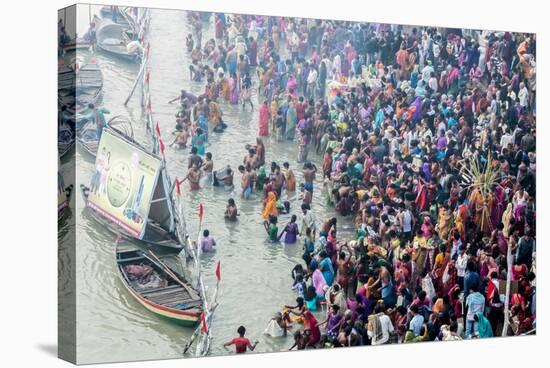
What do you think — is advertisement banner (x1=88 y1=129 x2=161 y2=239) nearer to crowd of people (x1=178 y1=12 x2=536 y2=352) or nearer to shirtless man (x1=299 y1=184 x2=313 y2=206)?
crowd of people (x1=178 y1=12 x2=536 y2=352)

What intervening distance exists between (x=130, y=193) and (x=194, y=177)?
81 centimetres

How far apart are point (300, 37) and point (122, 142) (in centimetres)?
267

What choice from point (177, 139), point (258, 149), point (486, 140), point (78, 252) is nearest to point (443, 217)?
point (486, 140)

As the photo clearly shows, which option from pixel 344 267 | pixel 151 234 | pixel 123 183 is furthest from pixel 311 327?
pixel 123 183

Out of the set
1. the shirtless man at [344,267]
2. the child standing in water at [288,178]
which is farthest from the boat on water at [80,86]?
the shirtless man at [344,267]

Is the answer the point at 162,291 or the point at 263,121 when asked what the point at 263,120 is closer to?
the point at 263,121

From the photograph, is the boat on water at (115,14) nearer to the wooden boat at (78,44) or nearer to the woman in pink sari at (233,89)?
the wooden boat at (78,44)

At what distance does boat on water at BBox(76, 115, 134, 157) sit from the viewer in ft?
46.9

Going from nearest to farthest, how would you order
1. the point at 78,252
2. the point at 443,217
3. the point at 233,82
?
the point at 78,252
the point at 233,82
the point at 443,217

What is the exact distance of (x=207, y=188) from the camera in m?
15.0

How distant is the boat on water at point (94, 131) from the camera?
14.3 m

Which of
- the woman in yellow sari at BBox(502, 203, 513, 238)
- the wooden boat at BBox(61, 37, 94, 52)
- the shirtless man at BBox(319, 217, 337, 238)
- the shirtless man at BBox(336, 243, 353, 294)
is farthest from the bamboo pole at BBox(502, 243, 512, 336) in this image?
the wooden boat at BBox(61, 37, 94, 52)

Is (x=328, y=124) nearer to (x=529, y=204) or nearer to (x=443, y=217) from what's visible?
(x=443, y=217)

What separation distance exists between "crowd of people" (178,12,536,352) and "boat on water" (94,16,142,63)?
0.79 meters
